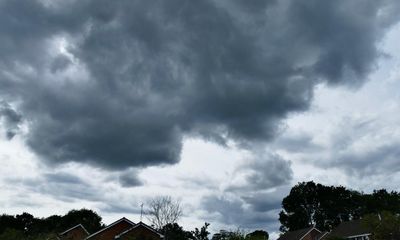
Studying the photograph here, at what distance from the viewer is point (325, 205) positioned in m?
122

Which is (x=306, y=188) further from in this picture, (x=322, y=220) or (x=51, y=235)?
(x=51, y=235)

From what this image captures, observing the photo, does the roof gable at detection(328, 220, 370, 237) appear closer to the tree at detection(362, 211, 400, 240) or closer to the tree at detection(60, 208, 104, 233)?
the tree at detection(362, 211, 400, 240)

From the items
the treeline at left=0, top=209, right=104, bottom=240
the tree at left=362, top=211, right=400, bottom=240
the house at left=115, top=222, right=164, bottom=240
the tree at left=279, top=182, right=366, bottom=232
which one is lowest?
the tree at left=362, top=211, right=400, bottom=240

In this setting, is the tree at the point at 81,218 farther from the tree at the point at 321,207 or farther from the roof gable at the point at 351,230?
the roof gable at the point at 351,230

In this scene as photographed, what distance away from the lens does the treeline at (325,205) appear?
11934 centimetres

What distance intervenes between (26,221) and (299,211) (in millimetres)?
78766

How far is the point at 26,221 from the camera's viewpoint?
12281 cm

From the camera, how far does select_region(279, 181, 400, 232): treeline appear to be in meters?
119

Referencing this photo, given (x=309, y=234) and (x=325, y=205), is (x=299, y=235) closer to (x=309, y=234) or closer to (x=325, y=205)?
(x=309, y=234)

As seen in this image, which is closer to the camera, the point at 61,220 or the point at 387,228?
the point at 387,228

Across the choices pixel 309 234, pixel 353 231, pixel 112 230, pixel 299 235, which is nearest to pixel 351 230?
pixel 353 231

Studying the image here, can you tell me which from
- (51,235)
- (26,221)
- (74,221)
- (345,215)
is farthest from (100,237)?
(345,215)

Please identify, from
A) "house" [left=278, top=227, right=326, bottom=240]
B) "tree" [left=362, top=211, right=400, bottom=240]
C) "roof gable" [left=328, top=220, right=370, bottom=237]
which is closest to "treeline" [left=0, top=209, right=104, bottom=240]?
"house" [left=278, top=227, right=326, bottom=240]

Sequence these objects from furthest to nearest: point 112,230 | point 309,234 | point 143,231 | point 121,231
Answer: point 309,234 → point 121,231 → point 112,230 → point 143,231
